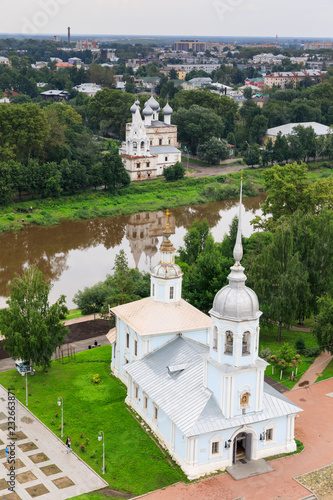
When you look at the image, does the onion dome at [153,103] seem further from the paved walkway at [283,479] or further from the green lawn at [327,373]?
the paved walkway at [283,479]

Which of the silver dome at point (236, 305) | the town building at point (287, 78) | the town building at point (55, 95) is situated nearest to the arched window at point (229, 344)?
the silver dome at point (236, 305)

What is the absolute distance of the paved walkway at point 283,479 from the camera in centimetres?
2073

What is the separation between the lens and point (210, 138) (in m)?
72.1

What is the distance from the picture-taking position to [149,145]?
220 feet

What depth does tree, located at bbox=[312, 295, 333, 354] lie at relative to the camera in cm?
2861

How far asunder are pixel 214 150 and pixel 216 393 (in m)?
50.7

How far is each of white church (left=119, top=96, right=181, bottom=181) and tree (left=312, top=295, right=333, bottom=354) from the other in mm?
37863

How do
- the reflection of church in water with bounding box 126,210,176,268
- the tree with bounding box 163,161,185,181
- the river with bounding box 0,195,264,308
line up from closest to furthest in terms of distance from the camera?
the river with bounding box 0,195,264,308, the reflection of church in water with bounding box 126,210,176,268, the tree with bounding box 163,161,185,181

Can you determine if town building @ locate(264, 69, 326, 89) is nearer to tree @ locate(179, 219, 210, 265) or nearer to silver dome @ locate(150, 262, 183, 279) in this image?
tree @ locate(179, 219, 210, 265)

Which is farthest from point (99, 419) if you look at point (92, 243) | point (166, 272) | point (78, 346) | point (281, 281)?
point (92, 243)

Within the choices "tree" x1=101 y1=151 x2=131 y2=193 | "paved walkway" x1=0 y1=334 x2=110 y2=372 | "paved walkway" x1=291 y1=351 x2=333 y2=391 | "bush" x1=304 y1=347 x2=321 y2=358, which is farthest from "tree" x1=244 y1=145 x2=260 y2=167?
"bush" x1=304 y1=347 x2=321 y2=358

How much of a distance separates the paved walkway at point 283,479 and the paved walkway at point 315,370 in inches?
89.2

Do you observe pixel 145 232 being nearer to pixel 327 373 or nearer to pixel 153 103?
pixel 153 103

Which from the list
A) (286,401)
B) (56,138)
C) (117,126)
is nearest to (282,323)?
(286,401)
